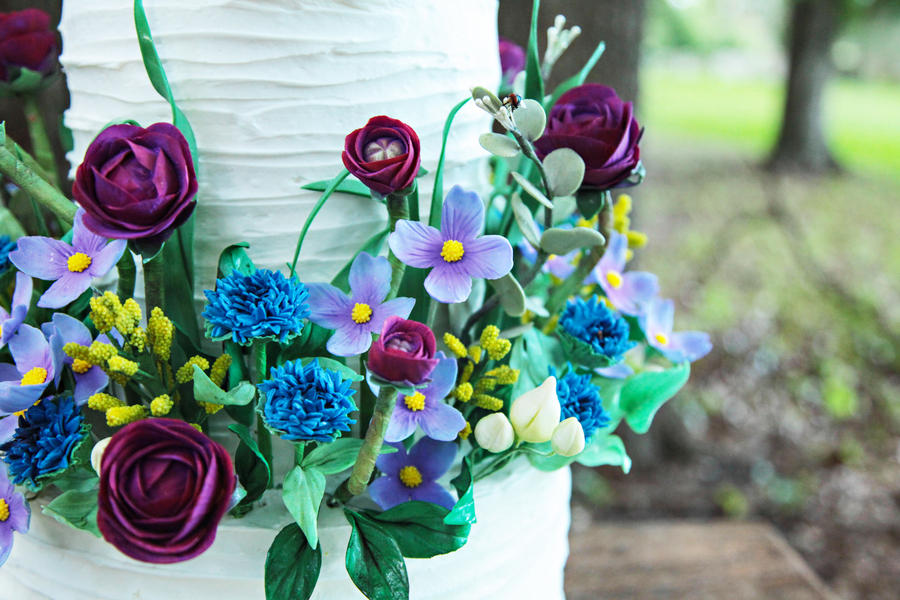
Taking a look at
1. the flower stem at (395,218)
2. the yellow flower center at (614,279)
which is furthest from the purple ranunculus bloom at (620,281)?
the flower stem at (395,218)

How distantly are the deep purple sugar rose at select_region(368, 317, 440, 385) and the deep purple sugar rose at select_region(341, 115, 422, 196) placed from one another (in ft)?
0.37

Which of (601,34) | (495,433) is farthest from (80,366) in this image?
(601,34)

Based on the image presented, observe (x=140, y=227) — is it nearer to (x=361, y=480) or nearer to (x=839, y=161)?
(x=361, y=480)

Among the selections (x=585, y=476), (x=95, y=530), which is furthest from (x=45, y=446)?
(x=585, y=476)

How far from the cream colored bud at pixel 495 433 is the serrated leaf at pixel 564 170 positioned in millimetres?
194

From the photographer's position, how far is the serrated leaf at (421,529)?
0.53m

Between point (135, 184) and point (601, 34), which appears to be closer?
point (135, 184)

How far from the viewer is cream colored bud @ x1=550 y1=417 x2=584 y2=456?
1.71 feet

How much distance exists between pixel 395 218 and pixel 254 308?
0.45 ft

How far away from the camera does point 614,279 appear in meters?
0.71

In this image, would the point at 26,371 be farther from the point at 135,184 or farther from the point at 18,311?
the point at 135,184

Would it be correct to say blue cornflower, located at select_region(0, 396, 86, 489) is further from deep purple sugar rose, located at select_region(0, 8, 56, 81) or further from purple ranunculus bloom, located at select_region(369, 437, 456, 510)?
deep purple sugar rose, located at select_region(0, 8, 56, 81)

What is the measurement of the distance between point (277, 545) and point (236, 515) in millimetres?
62

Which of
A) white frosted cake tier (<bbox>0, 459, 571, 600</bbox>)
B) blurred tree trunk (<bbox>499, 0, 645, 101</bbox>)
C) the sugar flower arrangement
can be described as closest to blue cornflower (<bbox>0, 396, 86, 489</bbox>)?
the sugar flower arrangement
